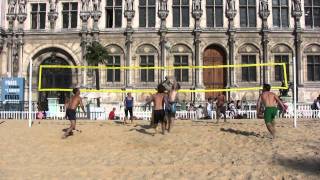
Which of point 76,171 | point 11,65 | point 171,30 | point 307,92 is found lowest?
point 76,171

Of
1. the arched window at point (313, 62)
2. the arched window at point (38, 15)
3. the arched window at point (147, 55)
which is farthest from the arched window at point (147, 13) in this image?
the arched window at point (313, 62)

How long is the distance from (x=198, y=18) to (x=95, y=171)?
24459 mm

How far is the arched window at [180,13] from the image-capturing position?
3509cm

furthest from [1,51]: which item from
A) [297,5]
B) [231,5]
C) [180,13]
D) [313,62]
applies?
[313,62]

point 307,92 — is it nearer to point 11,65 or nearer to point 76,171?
point 11,65

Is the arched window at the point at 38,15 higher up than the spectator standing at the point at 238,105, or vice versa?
the arched window at the point at 38,15

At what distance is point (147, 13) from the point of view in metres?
35.1

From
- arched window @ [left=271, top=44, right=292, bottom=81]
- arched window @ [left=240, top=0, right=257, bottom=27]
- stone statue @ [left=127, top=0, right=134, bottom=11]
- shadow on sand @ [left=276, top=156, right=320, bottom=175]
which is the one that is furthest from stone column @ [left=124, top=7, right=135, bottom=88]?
shadow on sand @ [left=276, top=156, right=320, bottom=175]

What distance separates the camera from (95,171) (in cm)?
1188

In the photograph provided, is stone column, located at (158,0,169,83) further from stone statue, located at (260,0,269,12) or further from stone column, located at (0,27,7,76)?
stone column, located at (0,27,7,76)

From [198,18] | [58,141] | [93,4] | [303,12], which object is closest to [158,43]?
[198,18]

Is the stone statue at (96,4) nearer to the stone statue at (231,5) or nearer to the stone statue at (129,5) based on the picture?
the stone statue at (129,5)

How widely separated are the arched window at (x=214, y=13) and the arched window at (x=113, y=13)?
21.7 feet

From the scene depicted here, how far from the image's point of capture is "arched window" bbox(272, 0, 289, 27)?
35.2 metres
